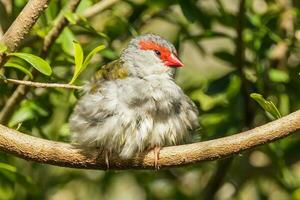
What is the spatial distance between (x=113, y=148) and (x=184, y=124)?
1.53 feet

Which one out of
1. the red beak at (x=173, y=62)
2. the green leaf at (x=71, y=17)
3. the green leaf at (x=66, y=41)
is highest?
the green leaf at (x=71, y=17)

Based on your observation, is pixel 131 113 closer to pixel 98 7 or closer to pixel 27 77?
pixel 27 77

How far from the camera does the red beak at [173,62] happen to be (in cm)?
441

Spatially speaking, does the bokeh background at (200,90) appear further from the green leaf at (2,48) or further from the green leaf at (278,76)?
the green leaf at (2,48)

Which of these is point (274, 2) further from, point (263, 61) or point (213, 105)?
point (213, 105)

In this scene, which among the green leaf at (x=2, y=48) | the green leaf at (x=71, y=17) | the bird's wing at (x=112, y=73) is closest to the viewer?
the green leaf at (x=2, y=48)

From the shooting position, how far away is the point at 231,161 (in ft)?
16.7

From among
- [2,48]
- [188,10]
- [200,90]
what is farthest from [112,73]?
[200,90]

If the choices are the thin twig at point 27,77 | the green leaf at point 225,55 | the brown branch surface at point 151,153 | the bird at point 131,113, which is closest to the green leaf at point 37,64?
the brown branch surface at point 151,153

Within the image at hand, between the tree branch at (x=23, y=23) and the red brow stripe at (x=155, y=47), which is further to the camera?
the red brow stripe at (x=155, y=47)

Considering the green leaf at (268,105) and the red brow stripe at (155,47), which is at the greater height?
the green leaf at (268,105)

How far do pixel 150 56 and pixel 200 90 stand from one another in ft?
2.28

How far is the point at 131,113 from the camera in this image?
3.88m

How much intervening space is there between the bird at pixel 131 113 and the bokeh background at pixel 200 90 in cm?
26
